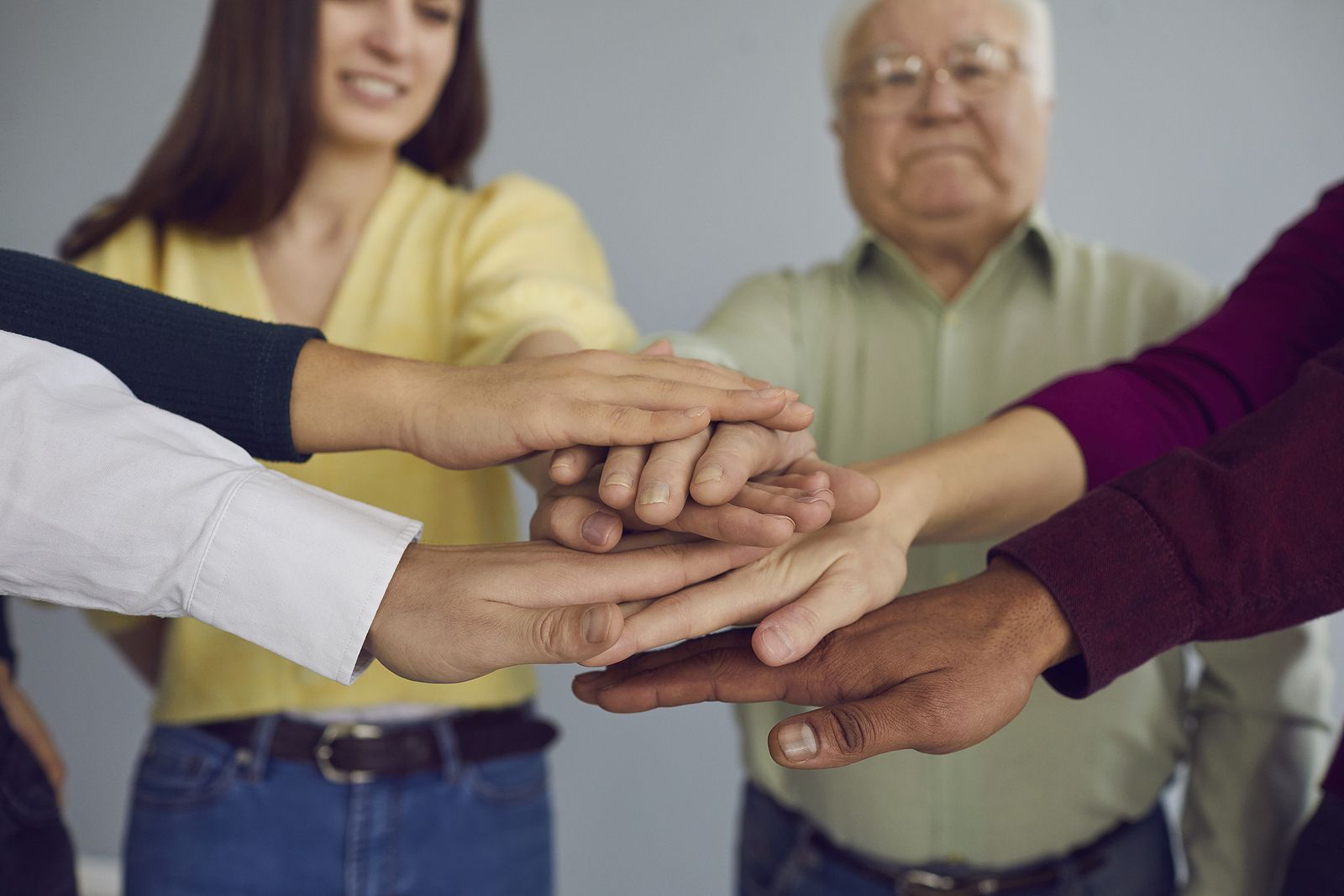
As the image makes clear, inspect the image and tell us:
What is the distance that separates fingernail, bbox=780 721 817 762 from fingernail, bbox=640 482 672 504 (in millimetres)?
153

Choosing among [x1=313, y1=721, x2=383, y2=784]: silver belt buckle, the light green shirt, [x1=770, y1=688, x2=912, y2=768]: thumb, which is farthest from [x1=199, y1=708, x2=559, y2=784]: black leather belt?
[x1=770, y1=688, x2=912, y2=768]: thumb

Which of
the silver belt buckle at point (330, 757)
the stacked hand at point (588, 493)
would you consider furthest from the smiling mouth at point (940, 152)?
the silver belt buckle at point (330, 757)

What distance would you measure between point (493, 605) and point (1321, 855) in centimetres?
60

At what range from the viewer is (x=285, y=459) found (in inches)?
29.6

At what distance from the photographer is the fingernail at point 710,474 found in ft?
2.15

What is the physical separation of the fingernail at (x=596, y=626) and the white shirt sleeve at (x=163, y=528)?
14 cm

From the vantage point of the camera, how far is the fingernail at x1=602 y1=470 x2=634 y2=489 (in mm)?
674

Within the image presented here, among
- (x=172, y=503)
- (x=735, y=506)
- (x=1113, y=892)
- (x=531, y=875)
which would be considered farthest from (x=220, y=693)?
(x=1113, y=892)

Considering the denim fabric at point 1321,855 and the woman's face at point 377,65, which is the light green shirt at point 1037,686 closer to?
the denim fabric at point 1321,855

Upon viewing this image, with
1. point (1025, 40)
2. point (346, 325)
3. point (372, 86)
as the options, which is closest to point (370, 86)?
point (372, 86)

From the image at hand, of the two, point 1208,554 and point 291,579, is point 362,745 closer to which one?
point 291,579

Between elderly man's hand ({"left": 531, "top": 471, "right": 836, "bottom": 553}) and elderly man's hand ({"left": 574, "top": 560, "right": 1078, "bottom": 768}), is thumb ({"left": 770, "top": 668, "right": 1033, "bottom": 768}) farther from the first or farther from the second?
elderly man's hand ({"left": 531, "top": 471, "right": 836, "bottom": 553})

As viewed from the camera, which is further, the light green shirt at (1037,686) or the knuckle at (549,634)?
the light green shirt at (1037,686)

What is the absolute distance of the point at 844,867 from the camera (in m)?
1.09
